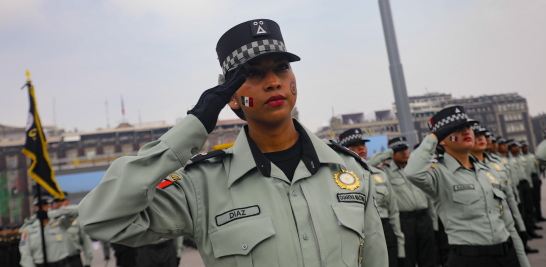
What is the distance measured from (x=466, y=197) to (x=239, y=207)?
3.63 m

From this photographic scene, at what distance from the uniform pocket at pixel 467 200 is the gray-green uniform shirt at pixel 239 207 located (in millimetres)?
2911

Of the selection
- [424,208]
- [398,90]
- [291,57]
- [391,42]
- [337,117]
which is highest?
[337,117]

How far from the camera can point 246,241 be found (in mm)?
1658

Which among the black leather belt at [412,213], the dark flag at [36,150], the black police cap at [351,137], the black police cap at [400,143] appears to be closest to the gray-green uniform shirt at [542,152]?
the black leather belt at [412,213]

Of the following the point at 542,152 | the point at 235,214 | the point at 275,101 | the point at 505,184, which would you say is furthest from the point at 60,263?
the point at 542,152

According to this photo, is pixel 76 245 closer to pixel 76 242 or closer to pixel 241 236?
pixel 76 242

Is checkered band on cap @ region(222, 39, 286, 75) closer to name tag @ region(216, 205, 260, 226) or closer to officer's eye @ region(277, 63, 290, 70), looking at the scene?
officer's eye @ region(277, 63, 290, 70)

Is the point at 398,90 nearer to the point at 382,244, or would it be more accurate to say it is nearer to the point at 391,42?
the point at 391,42

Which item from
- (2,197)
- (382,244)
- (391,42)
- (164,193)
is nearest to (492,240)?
(382,244)

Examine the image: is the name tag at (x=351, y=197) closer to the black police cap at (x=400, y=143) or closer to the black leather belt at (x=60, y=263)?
the black police cap at (x=400, y=143)

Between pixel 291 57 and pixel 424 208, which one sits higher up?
pixel 291 57

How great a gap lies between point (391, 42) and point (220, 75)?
275 inches

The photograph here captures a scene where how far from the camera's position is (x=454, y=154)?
15.2ft

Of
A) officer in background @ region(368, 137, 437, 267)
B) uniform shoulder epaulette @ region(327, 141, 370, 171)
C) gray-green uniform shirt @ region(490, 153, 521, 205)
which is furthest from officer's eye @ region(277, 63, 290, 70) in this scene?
gray-green uniform shirt @ region(490, 153, 521, 205)
